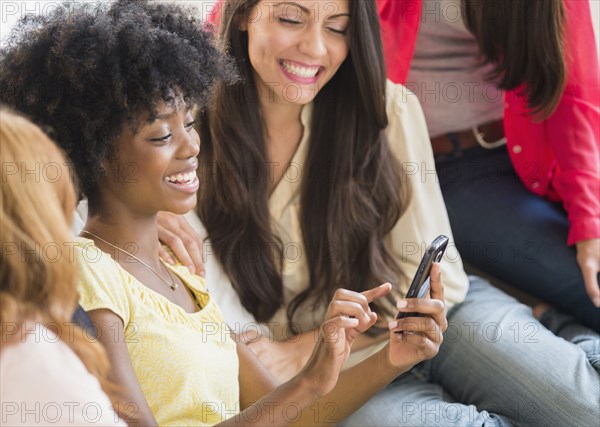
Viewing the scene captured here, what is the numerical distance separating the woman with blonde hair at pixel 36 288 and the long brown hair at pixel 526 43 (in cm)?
116

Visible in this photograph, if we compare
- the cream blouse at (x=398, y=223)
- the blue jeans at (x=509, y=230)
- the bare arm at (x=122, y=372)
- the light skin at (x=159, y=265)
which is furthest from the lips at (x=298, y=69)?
the bare arm at (x=122, y=372)

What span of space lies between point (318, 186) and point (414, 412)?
17.6 inches

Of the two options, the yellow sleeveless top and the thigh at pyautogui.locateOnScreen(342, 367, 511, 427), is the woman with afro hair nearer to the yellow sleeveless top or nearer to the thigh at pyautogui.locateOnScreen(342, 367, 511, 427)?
the yellow sleeveless top

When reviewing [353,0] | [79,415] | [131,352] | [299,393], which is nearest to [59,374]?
[79,415]

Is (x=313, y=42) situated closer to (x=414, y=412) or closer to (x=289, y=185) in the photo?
(x=289, y=185)

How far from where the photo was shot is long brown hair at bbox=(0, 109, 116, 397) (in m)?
0.79

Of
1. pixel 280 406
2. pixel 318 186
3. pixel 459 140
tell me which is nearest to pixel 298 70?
pixel 318 186

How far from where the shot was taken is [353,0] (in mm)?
1513

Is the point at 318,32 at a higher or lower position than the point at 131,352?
higher

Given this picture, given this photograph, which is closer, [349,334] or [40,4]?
[349,334]

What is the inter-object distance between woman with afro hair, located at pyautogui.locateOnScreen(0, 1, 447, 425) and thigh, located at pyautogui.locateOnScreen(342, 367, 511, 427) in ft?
0.76

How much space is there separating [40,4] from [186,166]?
3.04 feet

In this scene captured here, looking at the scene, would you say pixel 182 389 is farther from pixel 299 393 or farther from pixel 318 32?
pixel 318 32

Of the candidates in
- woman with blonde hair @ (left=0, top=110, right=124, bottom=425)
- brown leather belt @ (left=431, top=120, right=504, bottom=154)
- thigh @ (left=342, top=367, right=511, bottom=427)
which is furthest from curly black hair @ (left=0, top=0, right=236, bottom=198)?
brown leather belt @ (left=431, top=120, right=504, bottom=154)
